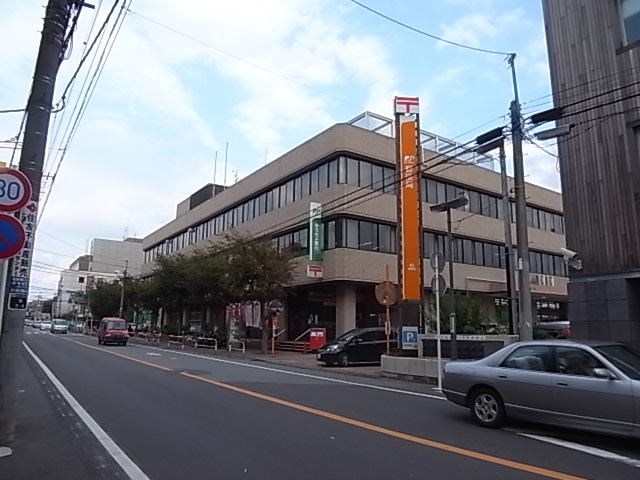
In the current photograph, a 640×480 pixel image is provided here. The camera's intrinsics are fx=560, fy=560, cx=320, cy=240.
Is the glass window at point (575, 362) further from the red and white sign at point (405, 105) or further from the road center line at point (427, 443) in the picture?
the red and white sign at point (405, 105)

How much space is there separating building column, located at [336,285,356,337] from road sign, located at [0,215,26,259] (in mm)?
26617

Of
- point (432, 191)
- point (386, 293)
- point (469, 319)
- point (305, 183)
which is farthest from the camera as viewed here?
point (432, 191)

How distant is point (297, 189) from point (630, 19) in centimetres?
2445

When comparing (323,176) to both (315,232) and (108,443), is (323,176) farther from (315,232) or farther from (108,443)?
(108,443)

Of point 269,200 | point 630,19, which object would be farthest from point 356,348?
point 269,200

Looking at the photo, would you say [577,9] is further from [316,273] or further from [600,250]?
[316,273]

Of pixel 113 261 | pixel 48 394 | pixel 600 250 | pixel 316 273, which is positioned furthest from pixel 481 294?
pixel 113 261

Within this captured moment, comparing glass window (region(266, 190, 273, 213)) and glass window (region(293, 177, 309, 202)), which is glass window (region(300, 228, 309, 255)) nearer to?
glass window (region(293, 177, 309, 202))

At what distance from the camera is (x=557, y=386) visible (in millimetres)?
7859

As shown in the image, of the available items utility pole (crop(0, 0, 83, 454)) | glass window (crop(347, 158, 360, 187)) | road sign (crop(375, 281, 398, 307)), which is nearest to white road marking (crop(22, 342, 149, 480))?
utility pole (crop(0, 0, 83, 454))

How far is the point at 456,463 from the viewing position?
650cm

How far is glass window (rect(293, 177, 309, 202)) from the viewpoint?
3628 centimetres

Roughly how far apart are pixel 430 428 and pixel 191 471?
4008 mm

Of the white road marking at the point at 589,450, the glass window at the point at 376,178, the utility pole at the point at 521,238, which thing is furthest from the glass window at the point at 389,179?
the white road marking at the point at 589,450
